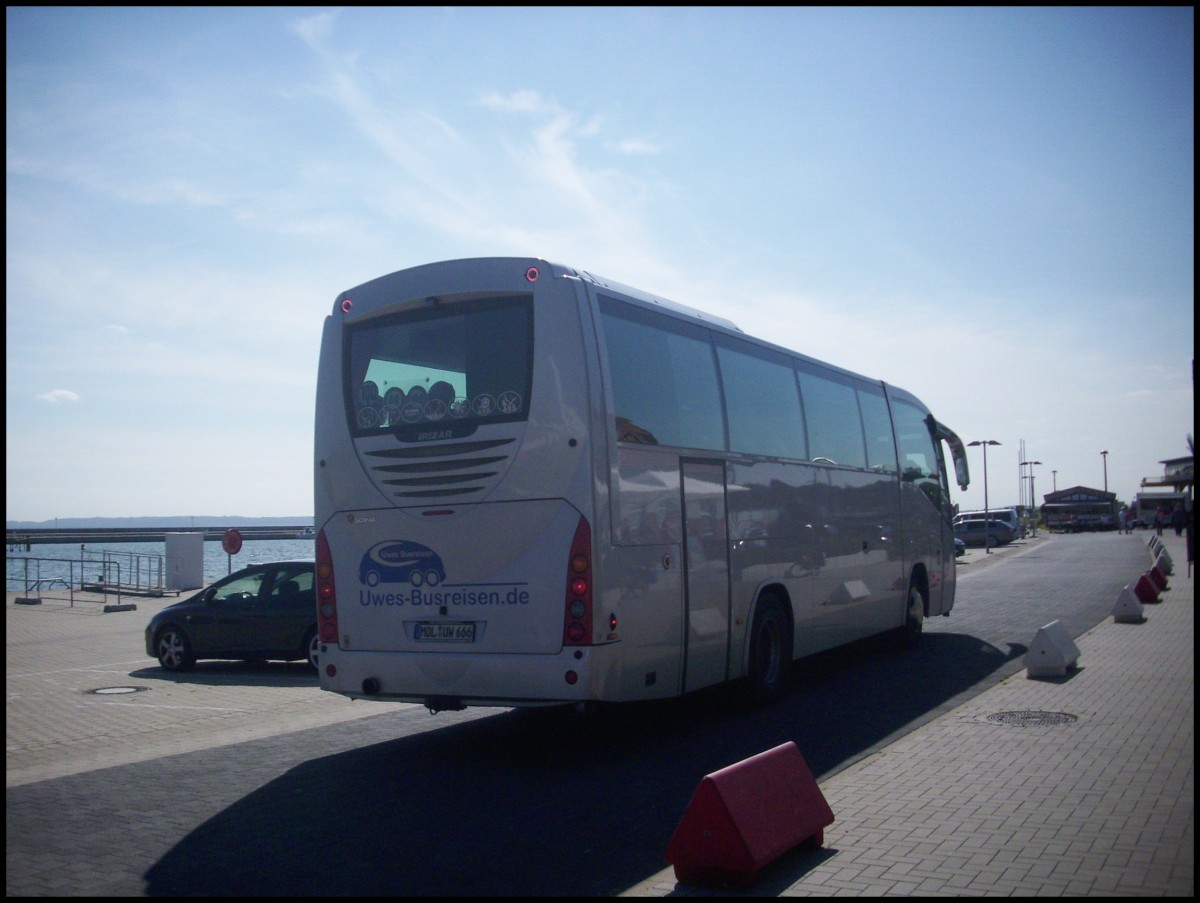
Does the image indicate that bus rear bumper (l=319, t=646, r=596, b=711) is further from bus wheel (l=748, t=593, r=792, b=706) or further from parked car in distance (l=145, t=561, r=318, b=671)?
parked car in distance (l=145, t=561, r=318, b=671)

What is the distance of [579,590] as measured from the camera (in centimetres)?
782

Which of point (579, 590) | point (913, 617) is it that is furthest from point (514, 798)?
point (913, 617)

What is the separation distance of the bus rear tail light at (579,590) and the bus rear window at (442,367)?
107 cm

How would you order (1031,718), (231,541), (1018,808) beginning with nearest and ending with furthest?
(1018,808) < (1031,718) < (231,541)

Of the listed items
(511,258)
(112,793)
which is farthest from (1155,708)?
(112,793)

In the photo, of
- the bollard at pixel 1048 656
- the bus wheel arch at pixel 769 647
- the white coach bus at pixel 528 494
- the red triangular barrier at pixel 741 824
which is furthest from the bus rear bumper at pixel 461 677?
the bollard at pixel 1048 656

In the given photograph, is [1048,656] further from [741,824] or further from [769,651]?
[741,824]

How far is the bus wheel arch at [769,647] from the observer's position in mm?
10328

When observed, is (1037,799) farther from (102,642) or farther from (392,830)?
(102,642)

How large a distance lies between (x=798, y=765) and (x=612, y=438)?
3034mm

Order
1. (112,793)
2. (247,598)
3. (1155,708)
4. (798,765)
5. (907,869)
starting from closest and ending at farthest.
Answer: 1. (907,869)
2. (798,765)
3. (112,793)
4. (1155,708)
5. (247,598)

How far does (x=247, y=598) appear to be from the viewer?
15.6 m

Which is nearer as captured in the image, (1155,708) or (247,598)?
(1155,708)

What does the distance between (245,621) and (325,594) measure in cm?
712
